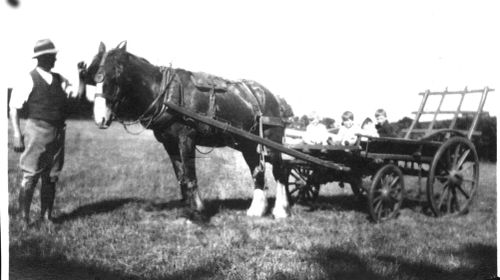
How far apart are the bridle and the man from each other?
1.34 feet

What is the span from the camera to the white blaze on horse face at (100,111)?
15.5ft

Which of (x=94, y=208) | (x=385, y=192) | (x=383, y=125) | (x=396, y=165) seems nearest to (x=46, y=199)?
(x=94, y=208)

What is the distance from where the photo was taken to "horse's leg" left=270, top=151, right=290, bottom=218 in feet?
21.2

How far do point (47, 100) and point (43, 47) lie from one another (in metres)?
0.59

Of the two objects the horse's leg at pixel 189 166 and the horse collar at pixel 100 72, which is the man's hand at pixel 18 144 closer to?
the horse collar at pixel 100 72

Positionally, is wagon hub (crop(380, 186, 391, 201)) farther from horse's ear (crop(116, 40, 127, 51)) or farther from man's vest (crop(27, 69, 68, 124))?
man's vest (crop(27, 69, 68, 124))

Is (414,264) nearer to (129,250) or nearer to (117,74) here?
(129,250)

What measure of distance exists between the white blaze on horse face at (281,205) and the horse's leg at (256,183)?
Answer: 177 millimetres

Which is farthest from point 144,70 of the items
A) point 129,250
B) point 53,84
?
point 129,250

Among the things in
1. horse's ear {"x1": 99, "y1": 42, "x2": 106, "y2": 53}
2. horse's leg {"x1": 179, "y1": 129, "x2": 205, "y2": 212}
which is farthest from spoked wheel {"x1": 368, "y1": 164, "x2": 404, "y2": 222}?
horse's ear {"x1": 99, "y1": 42, "x2": 106, "y2": 53}

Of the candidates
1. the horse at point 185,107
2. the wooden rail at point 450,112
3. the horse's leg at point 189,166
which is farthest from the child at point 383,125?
the horse's leg at point 189,166

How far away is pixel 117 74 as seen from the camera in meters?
5.03

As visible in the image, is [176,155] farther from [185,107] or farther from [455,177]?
[455,177]

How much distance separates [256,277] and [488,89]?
5246 mm
